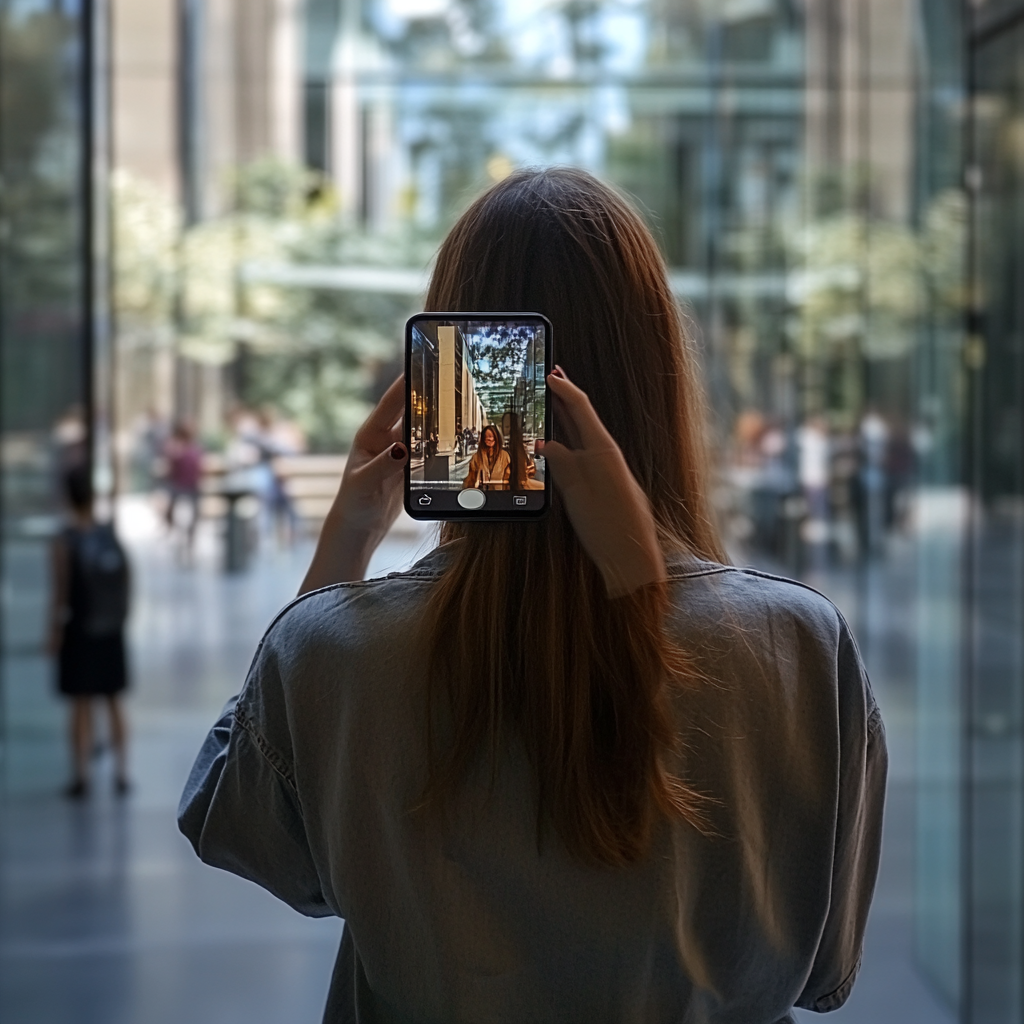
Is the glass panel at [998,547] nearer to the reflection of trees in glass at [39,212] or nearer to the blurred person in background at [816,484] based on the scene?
the reflection of trees in glass at [39,212]

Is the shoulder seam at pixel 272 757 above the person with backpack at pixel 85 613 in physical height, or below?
above

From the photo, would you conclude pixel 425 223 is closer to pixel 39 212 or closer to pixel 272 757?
pixel 39 212

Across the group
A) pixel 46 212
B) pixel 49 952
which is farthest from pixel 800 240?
pixel 49 952

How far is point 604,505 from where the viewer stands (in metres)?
1.15

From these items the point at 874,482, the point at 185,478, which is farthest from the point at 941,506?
the point at 185,478

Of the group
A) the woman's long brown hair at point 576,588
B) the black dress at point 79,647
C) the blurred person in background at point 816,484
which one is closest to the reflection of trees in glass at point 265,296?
the blurred person in background at point 816,484

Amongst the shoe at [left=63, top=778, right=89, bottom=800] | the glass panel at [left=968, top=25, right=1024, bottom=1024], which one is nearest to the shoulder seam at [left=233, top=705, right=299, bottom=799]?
the glass panel at [left=968, top=25, right=1024, bottom=1024]

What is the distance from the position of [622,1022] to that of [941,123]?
4238mm

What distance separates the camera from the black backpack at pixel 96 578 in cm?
699

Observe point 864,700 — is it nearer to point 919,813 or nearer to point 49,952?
point 919,813

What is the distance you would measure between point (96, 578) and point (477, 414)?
617 cm

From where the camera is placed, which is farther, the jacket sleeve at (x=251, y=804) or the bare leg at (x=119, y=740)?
the bare leg at (x=119, y=740)

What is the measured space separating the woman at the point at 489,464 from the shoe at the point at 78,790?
6.52 m

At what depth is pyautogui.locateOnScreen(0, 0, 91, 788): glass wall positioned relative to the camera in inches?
245
